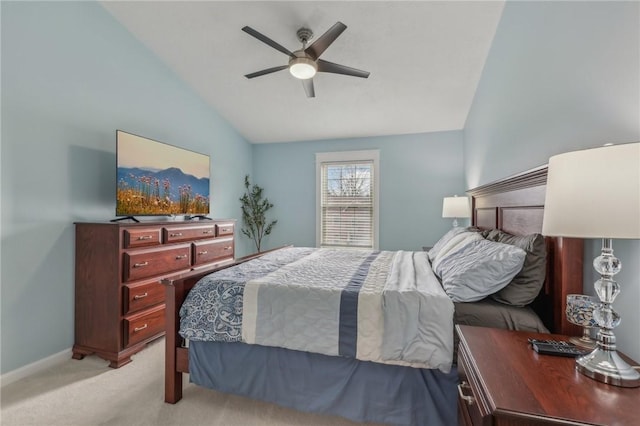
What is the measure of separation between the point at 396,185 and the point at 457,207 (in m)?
1.20

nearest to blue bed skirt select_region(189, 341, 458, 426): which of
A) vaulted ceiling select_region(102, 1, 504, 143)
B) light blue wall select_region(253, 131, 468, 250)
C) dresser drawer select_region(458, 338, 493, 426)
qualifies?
dresser drawer select_region(458, 338, 493, 426)

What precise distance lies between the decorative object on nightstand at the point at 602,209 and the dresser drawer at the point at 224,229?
10.7 ft

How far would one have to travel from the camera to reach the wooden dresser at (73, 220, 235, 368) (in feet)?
7.30

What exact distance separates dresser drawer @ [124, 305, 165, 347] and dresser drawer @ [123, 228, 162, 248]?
597mm

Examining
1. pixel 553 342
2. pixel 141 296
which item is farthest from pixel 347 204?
pixel 553 342

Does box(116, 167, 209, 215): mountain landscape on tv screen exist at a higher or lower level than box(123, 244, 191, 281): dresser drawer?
higher

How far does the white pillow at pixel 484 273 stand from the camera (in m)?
1.41

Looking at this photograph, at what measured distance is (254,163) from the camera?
17.3 feet

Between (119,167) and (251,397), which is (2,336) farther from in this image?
(251,397)

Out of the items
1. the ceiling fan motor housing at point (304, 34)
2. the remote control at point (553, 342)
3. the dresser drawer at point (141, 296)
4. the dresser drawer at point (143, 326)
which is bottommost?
the dresser drawer at point (143, 326)

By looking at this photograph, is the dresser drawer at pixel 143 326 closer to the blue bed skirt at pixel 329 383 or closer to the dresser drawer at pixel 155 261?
the dresser drawer at pixel 155 261

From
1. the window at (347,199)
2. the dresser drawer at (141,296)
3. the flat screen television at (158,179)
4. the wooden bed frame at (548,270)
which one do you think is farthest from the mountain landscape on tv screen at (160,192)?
the window at (347,199)

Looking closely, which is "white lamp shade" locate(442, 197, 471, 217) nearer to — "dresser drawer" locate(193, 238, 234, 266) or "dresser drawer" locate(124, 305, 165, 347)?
"dresser drawer" locate(193, 238, 234, 266)

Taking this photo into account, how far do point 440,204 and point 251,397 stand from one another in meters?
3.73
